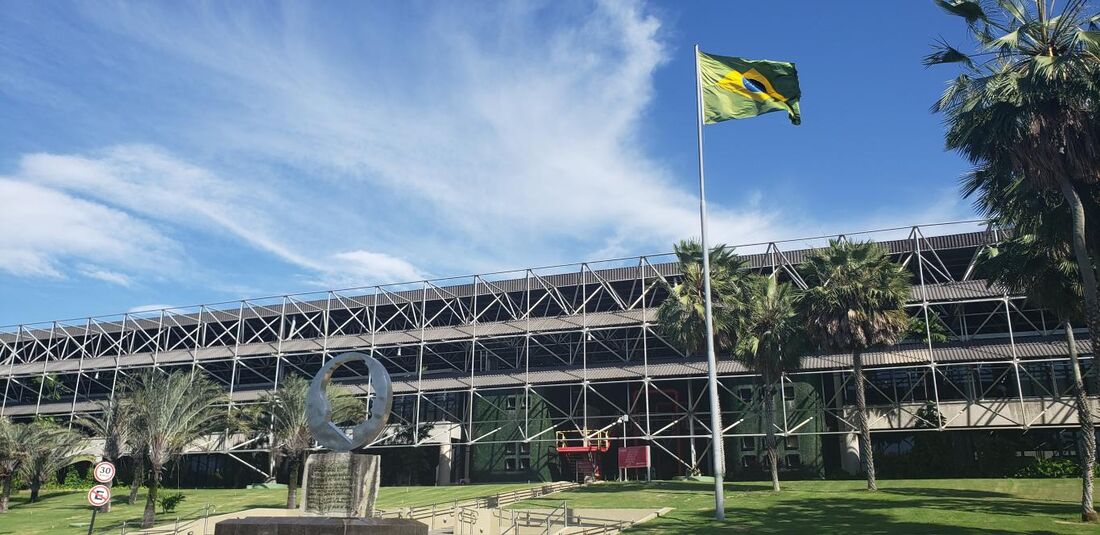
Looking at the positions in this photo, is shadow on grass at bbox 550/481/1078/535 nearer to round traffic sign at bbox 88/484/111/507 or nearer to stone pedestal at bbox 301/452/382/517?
stone pedestal at bbox 301/452/382/517

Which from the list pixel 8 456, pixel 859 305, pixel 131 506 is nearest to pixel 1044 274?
pixel 859 305

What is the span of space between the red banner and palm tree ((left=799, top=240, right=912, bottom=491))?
14.6 metres

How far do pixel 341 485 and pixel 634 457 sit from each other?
30577mm

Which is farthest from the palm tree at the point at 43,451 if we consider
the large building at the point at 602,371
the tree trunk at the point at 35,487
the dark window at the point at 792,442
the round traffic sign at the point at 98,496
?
the dark window at the point at 792,442

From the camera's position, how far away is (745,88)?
899 inches

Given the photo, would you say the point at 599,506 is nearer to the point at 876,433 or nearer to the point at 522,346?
the point at 876,433

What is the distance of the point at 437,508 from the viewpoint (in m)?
31.9

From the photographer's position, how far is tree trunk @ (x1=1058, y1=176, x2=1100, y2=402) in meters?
20.7

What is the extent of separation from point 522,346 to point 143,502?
79.2 ft

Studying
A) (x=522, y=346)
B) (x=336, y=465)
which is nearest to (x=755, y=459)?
(x=522, y=346)

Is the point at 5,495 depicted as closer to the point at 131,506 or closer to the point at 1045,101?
the point at 131,506

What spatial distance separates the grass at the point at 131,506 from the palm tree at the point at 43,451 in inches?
67.9

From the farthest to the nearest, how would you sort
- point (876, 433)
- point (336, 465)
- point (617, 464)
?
point (617, 464)
point (876, 433)
point (336, 465)

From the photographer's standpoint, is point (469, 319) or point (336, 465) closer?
point (336, 465)
